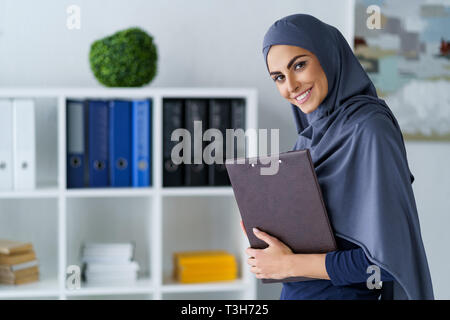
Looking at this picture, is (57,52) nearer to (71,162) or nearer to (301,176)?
(71,162)

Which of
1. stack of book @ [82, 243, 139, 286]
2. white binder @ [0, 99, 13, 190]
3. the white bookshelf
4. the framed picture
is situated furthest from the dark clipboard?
the framed picture

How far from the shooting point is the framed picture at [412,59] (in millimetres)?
1802

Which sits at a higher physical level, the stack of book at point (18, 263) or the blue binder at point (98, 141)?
the blue binder at point (98, 141)

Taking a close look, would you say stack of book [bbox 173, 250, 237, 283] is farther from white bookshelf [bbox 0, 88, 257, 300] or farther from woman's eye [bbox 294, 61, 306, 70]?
woman's eye [bbox 294, 61, 306, 70]

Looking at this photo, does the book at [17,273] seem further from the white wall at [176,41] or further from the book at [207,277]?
the white wall at [176,41]

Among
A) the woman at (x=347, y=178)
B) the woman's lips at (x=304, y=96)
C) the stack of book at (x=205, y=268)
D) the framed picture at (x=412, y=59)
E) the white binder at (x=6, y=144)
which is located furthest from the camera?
the framed picture at (x=412, y=59)

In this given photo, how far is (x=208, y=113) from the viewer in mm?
1614

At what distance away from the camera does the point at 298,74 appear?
880mm

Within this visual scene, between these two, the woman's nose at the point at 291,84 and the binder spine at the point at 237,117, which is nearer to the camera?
the woman's nose at the point at 291,84

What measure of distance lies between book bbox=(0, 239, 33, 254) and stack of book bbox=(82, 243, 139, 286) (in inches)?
6.9

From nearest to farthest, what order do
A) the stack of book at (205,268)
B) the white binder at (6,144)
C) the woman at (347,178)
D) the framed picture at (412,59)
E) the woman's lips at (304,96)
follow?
the woman at (347,178), the woman's lips at (304,96), the white binder at (6,144), the stack of book at (205,268), the framed picture at (412,59)

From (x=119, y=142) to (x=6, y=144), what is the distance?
0.34m

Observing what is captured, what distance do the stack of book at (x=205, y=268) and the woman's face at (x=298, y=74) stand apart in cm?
89

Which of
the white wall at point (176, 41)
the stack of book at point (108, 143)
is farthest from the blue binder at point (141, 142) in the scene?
the white wall at point (176, 41)
